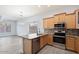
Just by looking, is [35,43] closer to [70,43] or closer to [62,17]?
[70,43]

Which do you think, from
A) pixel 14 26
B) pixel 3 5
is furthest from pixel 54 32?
pixel 3 5

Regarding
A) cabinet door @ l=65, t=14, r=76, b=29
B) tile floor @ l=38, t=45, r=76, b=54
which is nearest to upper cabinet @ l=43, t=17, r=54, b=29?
cabinet door @ l=65, t=14, r=76, b=29

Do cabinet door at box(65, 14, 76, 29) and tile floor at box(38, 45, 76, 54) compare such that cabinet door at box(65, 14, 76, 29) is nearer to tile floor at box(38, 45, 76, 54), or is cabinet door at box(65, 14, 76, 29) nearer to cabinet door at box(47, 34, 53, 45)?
cabinet door at box(47, 34, 53, 45)

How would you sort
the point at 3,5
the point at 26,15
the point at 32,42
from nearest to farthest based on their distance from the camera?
the point at 3,5 < the point at 26,15 < the point at 32,42

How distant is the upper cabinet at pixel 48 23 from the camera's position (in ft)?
7.81

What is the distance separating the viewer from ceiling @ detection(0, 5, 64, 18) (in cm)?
219

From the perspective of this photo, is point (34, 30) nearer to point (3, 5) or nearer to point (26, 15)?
point (26, 15)

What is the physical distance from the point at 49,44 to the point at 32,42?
1.74ft

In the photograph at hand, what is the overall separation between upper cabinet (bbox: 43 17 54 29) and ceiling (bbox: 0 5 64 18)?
0.26 metres

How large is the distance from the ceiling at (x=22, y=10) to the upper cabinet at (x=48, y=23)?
258 mm

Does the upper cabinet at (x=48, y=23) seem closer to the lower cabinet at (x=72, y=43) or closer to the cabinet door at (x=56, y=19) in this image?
the cabinet door at (x=56, y=19)

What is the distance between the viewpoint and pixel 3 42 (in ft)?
7.39

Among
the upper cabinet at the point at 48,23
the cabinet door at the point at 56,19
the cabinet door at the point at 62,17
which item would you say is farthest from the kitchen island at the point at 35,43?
the cabinet door at the point at 62,17

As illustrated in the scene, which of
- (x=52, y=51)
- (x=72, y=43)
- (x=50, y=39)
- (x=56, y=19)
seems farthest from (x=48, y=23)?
(x=72, y=43)
